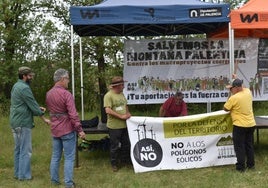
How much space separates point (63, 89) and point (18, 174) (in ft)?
5.44

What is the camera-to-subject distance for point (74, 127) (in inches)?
248

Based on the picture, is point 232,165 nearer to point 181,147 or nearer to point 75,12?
point 181,147

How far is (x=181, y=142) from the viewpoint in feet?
24.6

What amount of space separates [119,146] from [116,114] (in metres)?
0.64

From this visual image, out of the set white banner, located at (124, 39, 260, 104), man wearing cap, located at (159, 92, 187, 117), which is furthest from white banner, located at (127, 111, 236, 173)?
white banner, located at (124, 39, 260, 104)

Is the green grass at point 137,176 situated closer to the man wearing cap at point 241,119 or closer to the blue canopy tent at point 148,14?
the man wearing cap at point 241,119

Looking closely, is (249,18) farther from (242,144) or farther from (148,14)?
(242,144)

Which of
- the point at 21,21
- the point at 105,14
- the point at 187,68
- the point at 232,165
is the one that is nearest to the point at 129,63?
the point at 187,68

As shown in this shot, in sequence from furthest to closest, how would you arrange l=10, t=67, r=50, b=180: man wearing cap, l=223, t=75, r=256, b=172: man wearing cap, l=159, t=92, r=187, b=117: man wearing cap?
l=159, t=92, r=187, b=117: man wearing cap
l=223, t=75, r=256, b=172: man wearing cap
l=10, t=67, r=50, b=180: man wearing cap

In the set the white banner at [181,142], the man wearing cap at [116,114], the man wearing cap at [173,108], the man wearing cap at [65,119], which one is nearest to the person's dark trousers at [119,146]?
the man wearing cap at [116,114]

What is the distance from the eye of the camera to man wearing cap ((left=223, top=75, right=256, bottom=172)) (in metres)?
6.96

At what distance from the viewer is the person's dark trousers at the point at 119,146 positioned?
24.4 ft

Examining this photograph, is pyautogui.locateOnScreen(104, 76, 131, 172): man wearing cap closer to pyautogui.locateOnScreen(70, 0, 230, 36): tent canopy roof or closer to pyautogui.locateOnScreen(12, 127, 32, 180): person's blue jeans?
pyautogui.locateOnScreen(70, 0, 230, 36): tent canopy roof

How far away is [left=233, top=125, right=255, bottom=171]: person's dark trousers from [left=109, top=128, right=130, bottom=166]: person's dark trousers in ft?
5.82
